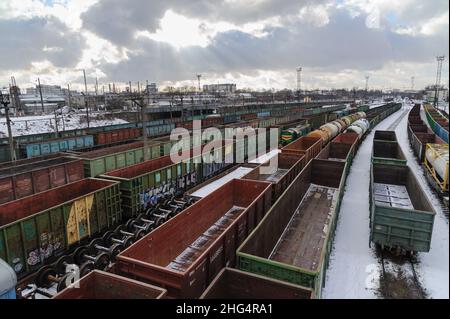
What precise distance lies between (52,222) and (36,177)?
806 cm

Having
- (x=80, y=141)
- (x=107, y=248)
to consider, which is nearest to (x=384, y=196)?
(x=107, y=248)

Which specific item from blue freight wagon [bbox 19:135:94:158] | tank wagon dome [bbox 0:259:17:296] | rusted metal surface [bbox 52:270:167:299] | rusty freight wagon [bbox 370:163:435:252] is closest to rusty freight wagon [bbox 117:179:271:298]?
rusted metal surface [bbox 52:270:167:299]

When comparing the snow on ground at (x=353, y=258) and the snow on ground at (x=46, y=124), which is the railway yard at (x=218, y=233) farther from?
the snow on ground at (x=46, y=124)

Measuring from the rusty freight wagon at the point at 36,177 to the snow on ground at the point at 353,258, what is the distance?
15.9 metres

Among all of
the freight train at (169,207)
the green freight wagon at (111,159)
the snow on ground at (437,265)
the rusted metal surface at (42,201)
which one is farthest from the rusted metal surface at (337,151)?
the rusted metal surface at (42,201)

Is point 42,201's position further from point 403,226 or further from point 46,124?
point 46,124

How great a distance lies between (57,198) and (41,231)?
11.1 ft

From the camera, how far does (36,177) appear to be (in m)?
17.5

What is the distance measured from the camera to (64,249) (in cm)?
1148

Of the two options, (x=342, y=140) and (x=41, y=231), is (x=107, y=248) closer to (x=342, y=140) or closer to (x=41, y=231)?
(x=41, y=231)

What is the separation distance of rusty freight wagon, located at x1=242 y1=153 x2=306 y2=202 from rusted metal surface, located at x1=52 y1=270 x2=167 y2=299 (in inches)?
352

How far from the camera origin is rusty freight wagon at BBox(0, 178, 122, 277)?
32.6 ft

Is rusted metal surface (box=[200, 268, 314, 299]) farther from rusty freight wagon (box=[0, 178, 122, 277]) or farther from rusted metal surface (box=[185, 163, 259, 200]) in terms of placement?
rusted metal surface (box=[185, 163, 259, 200])

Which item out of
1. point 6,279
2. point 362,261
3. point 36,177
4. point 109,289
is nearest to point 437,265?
point 362,261
